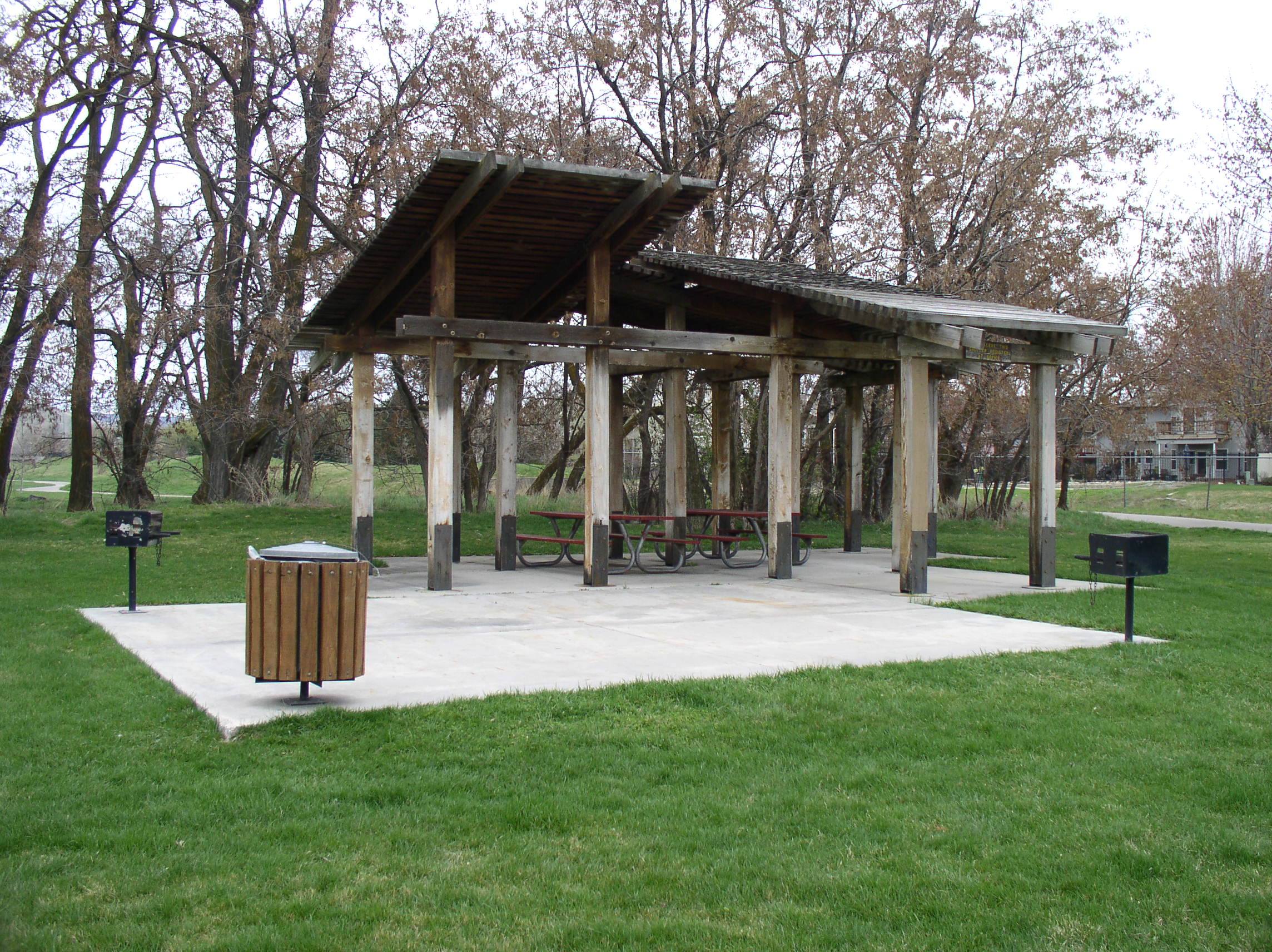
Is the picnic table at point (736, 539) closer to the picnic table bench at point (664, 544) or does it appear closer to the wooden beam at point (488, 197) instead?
the picnic table bench at point (664, 544)

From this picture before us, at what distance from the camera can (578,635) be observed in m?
8.75

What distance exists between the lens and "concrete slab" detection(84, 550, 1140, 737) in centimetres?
664

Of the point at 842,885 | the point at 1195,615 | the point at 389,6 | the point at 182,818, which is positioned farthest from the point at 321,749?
the point at 389,6

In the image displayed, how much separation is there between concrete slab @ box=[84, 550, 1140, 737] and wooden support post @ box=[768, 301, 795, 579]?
0.44 m

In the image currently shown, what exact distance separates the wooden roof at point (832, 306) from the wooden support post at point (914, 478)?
0.58m

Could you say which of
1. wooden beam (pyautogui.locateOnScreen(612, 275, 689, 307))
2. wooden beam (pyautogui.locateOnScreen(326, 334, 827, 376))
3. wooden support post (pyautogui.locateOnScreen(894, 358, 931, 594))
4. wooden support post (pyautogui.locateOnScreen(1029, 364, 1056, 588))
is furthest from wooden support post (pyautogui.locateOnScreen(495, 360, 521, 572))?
wooden support post (pyautogui.locateOnScreen(1029, 364, 1056, 588))

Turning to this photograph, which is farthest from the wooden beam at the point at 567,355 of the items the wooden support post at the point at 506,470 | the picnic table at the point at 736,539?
the picnic table at the point at 736,539

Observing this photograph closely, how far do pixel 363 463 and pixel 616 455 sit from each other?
4.45 m

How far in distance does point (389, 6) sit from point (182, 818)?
65.9ft

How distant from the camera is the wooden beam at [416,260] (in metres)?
10.4

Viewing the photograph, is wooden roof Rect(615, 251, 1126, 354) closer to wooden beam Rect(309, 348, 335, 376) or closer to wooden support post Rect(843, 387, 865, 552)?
wooden support post Rect(843, 387, 865, 552)

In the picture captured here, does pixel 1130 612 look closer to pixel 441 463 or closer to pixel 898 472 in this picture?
pixel 898 472

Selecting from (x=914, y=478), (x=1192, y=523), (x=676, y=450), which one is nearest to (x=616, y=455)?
(x=676, y=450)

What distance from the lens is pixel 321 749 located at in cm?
520
